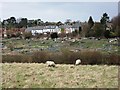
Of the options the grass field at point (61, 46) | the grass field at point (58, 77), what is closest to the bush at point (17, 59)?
the grass field at point (58, 77)

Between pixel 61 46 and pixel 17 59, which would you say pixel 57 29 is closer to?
pixel 61 46

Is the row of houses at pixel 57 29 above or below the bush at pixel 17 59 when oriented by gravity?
below

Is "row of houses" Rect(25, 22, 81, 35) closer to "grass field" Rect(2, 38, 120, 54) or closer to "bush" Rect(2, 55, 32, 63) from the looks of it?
"grass field" Rect(2, 38, 120, 54)

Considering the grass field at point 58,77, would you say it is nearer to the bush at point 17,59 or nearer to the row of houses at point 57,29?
the bush at point 17,59

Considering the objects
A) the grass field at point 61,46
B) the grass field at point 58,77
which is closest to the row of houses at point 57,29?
the grass field at point 61,46

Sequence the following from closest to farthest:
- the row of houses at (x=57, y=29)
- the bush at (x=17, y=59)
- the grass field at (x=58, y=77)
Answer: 1. the grass field at (x=58, y=77)
2. the bush at (x=17, y=59)
3. the row of houses at (x=57, y=29)

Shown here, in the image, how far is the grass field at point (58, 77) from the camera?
303 inches

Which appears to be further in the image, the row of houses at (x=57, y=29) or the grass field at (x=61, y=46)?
the row of houses at (x=57, y=29)

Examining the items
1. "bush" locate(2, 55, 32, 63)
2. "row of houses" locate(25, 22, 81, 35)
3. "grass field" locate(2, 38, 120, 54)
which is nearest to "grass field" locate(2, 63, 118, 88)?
"bush" locate(2, 55, 32, 63)

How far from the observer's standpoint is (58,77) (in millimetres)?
8492

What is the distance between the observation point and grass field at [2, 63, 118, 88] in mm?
7691

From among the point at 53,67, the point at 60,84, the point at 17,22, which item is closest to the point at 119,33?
the point at 53,67

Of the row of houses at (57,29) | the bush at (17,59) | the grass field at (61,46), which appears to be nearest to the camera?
the bush at (17,59)

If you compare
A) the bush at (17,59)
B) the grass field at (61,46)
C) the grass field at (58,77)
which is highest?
the grass field at (58,77)
